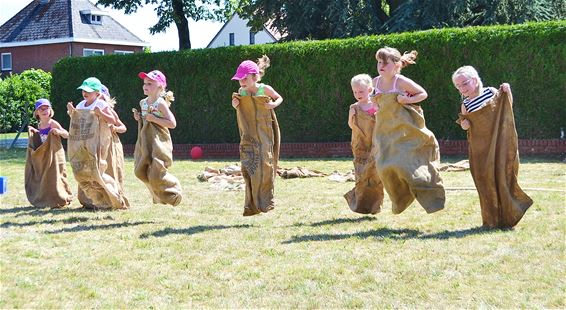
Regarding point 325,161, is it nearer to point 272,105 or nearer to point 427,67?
point 427,67

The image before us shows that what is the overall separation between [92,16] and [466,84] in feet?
153

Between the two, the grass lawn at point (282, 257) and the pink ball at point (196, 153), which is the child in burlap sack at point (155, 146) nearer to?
the grass lawn at point (282, 257)

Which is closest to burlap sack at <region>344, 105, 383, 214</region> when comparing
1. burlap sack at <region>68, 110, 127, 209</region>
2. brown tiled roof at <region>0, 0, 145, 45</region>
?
burlap sack at <region>68, 110, 127, 209</region>

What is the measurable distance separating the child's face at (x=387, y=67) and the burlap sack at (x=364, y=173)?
33.7 inches

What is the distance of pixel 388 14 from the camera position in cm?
2494

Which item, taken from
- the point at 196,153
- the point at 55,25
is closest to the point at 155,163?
the point at 196,153

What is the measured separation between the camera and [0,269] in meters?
6.45

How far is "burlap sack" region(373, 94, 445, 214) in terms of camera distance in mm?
8000

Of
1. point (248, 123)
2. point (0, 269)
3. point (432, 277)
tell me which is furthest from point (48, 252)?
point (432, 277)

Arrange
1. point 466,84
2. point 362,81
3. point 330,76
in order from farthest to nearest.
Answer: point 330,76 < point 362,81 < point 466,84

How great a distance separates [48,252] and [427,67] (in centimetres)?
1197

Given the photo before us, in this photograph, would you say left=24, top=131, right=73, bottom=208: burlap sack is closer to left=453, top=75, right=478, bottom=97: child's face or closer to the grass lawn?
the grass lawn

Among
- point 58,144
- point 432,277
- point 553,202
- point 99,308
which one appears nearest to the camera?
point 99,308

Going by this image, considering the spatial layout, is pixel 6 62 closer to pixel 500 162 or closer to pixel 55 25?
pixel 55 25
